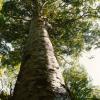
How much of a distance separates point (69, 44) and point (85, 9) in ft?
6.70

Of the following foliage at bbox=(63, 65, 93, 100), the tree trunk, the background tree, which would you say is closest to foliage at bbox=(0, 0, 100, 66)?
the background tree

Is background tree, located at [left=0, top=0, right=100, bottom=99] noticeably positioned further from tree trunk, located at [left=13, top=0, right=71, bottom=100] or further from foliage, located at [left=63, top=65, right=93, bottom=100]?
foliage, located at [left=63, top=65, right=93, bottom=100]

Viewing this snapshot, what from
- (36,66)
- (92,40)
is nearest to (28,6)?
(92,40)

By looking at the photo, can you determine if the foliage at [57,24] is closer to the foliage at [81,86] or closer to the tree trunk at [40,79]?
the tree trunk at [40,79]

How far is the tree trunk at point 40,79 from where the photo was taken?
327 cm

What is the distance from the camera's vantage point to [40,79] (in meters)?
3.65

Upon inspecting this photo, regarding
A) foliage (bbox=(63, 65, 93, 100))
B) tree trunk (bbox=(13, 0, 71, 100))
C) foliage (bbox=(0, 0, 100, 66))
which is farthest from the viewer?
foliage (bbox=(63, 65, 93, 100))

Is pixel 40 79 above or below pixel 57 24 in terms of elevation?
below

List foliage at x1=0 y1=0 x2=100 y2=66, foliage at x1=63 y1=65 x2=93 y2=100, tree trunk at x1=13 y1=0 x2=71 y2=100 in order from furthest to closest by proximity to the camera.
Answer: foliage at x1=63 y1=65 x2=93 y2=100 → foliage at x1=0 y1=0 x2=100 y2=66 → tree trunk at x1=13 y1=0 x2=71 y2=100

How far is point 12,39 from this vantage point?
12.5 meters

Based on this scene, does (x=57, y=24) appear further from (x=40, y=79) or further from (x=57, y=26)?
(x=40, y=79)

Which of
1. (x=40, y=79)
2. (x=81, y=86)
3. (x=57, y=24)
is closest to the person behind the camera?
(x=40, y=79)

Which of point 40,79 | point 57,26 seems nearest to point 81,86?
point 57,26

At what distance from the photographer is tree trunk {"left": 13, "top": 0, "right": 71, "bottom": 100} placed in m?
3.27
